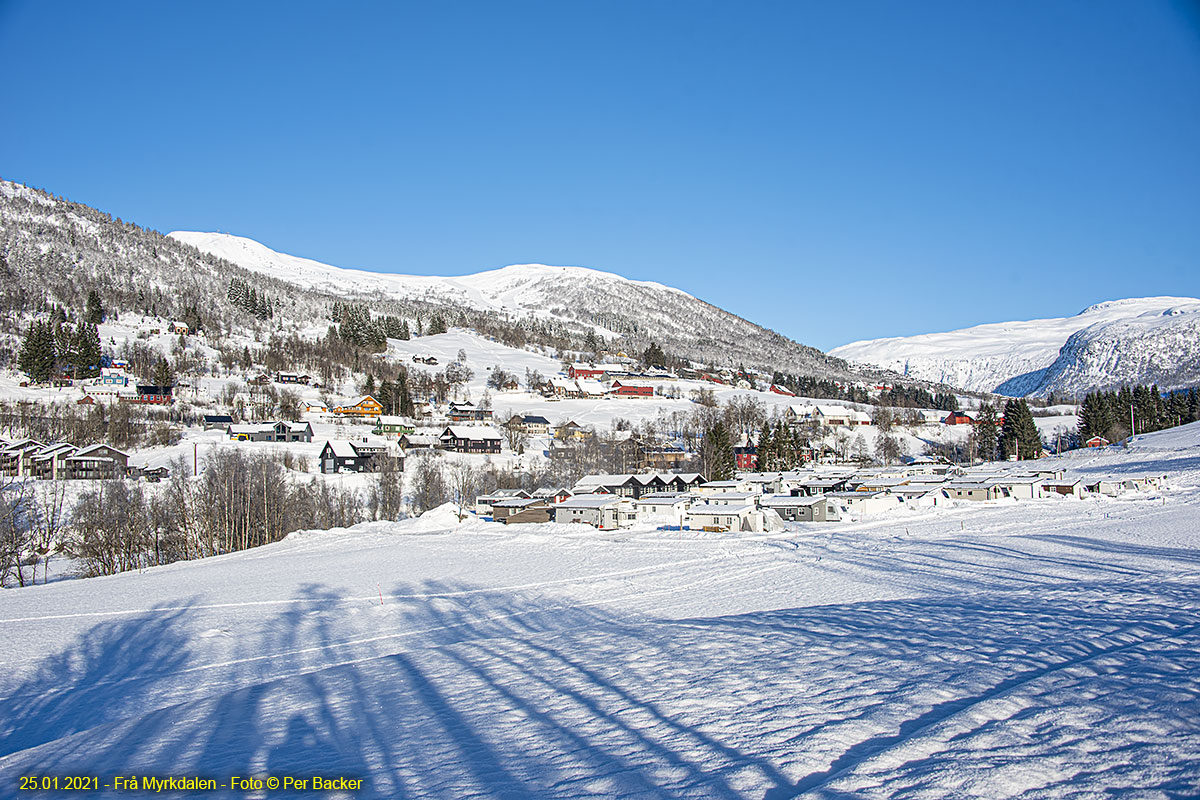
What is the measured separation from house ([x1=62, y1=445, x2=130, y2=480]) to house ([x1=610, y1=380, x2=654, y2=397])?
71675 mm

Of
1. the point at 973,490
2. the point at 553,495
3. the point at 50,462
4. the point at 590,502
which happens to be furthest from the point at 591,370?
the point at 590,502

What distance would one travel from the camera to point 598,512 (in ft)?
133

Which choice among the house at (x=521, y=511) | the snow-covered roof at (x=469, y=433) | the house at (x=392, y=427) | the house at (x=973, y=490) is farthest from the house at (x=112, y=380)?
the house at (x=973, y=490)

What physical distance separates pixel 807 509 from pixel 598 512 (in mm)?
12314

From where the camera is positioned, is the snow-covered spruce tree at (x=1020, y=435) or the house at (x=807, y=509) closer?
the house at (x=807, y=509)

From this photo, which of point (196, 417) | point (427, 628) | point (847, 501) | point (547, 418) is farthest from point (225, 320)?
point (427, 628)

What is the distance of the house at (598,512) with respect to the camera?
40156 millimetres

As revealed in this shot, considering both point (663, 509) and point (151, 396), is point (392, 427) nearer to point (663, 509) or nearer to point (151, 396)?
point (151, 396)

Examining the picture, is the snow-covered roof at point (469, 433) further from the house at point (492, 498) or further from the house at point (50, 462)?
the house at point (50, 462)

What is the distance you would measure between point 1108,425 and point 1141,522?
56.4m

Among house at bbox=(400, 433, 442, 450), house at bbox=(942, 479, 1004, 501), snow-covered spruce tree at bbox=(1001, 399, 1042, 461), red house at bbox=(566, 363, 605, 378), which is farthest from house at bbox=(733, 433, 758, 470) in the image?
red house at bbox=(566, 363, 605, 378)

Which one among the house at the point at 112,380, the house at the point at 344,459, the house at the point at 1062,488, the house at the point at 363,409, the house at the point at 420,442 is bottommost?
the house at the point at 1062,488

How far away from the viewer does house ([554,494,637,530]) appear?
132 ft

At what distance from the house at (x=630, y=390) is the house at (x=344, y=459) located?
56.5m
